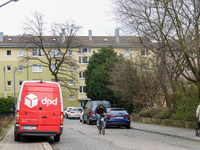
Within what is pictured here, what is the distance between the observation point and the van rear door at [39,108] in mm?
13680

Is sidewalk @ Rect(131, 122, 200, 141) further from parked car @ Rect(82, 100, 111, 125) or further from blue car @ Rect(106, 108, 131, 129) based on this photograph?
parked car @ Rect(82, 100, 111, 125)

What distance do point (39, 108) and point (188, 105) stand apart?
412 inches

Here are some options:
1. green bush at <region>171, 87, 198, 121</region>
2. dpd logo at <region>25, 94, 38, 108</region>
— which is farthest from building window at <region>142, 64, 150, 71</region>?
dpd logo at <region>25, 94, 38, 108</region>

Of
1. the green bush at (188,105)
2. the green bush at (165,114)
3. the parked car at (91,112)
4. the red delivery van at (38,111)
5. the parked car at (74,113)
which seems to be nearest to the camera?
A: the red delivery van at (38,111)

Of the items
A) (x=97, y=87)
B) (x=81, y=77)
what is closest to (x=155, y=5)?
(x=97, y=87)

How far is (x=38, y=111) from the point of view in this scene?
13.8m

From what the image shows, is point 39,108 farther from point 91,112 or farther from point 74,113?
point 74,113

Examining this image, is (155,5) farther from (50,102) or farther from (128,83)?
(128,83)

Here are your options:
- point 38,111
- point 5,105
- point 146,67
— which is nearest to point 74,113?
point 5,105

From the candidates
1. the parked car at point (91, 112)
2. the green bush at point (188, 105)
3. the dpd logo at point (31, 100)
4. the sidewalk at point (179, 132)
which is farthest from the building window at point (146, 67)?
the dpd logo at point (31, 100)

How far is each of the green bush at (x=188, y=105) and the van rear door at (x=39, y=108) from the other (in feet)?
31.2

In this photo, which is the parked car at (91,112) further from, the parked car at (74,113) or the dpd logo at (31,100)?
the parked car at (74,113)

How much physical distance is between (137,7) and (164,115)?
29.1 ft

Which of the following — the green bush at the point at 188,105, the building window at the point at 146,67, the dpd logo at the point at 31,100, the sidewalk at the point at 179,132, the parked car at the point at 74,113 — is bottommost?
the parked car at the point at 74,113
